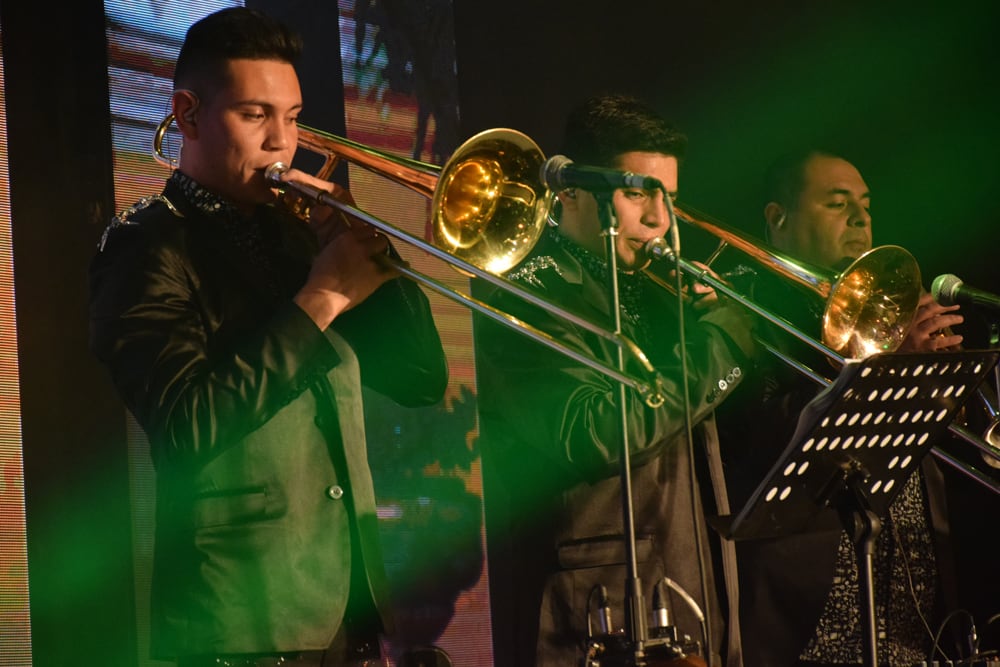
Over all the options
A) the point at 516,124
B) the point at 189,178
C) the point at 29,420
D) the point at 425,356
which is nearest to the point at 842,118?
the point at 516,124

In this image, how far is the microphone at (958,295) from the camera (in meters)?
3.18

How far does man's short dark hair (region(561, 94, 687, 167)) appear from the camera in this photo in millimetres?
3348

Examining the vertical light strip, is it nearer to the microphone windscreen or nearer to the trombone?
the trombone

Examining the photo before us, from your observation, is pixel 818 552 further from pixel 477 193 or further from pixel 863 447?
pixel 477 193

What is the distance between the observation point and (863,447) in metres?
2.50

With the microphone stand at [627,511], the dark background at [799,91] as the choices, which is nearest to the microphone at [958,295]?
the dark background at [799,91]

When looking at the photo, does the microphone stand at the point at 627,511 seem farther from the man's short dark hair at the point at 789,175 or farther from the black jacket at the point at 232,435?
the man's short dark hair at the point at 789,175

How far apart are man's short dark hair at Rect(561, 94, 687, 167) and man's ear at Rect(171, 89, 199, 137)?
118cm

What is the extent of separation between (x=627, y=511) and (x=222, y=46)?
50.1 inches

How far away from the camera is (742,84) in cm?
435

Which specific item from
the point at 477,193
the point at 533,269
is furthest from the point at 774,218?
the point at 477,193

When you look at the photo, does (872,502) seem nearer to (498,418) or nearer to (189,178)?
(498,418)

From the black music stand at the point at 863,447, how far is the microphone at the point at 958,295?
2.14ft

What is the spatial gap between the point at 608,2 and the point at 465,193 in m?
1.80
